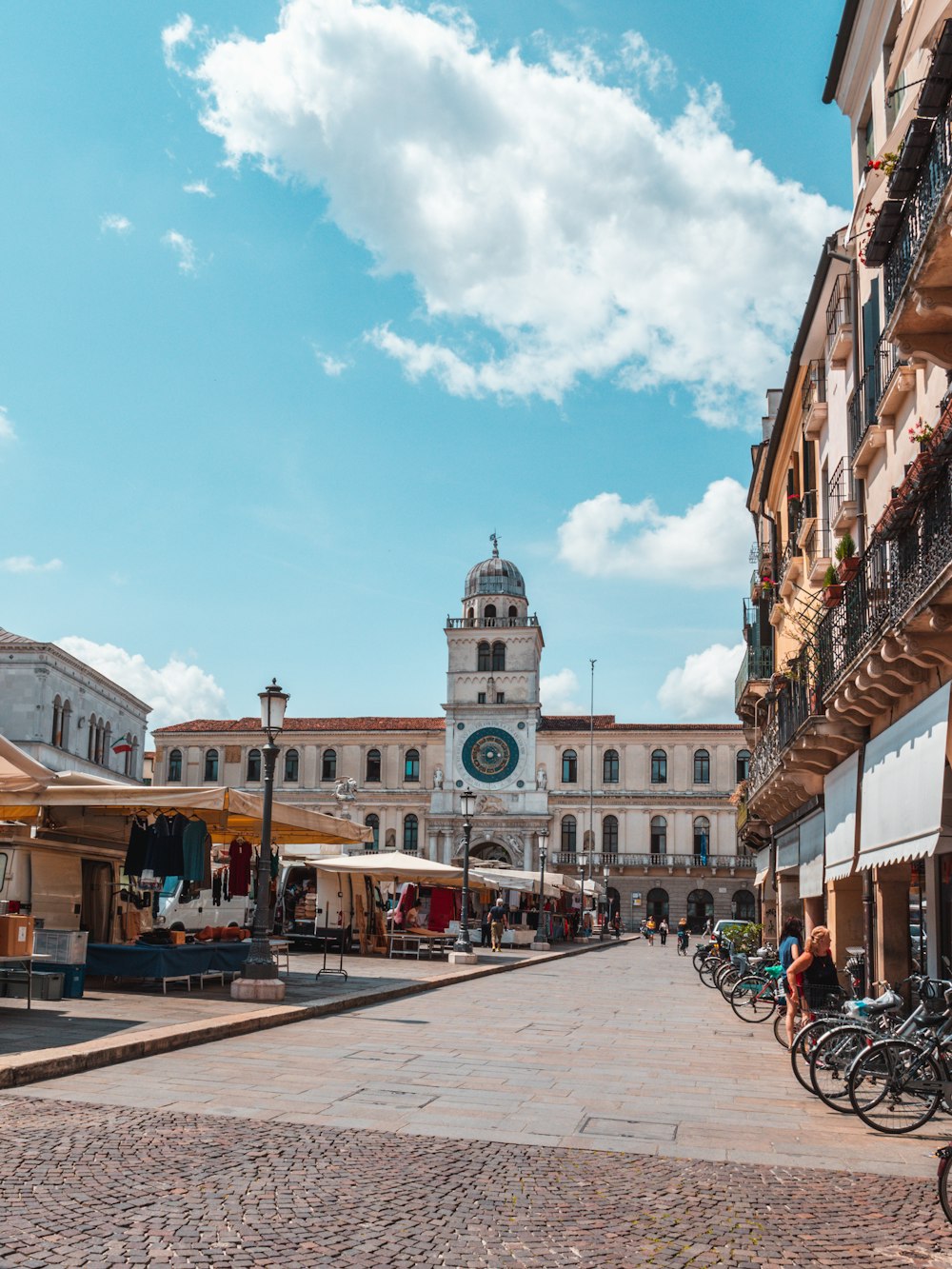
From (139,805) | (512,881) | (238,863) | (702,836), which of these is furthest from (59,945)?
(702,836)

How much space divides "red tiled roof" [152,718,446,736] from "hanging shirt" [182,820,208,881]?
66003mm

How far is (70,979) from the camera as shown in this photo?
48.6 ft

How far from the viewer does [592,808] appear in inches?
3223

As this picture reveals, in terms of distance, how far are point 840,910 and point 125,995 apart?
10732mm

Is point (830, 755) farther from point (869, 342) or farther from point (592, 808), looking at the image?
point (592, 808)

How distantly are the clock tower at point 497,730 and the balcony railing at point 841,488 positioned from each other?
62.7 metres

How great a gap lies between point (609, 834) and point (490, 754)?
9.79 m

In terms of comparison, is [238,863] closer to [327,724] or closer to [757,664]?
[757,664]

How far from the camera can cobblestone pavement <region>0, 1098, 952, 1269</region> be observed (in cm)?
538

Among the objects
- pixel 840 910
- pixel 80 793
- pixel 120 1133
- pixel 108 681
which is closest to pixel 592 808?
pixel 108 681

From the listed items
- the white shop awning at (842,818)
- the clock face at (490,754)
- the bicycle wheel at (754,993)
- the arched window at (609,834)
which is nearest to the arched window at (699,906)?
the arched window at (609,834)

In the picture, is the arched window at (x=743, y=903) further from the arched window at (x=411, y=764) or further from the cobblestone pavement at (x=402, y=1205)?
the cobblestone pavement at (x=402, y=1205)

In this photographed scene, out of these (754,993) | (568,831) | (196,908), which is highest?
(568,831)

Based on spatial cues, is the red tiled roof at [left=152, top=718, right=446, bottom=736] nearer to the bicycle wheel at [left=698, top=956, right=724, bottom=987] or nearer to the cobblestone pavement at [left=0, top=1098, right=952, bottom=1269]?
the bicycle wheel at [left=698, top=956, right=724, bottom=987]
